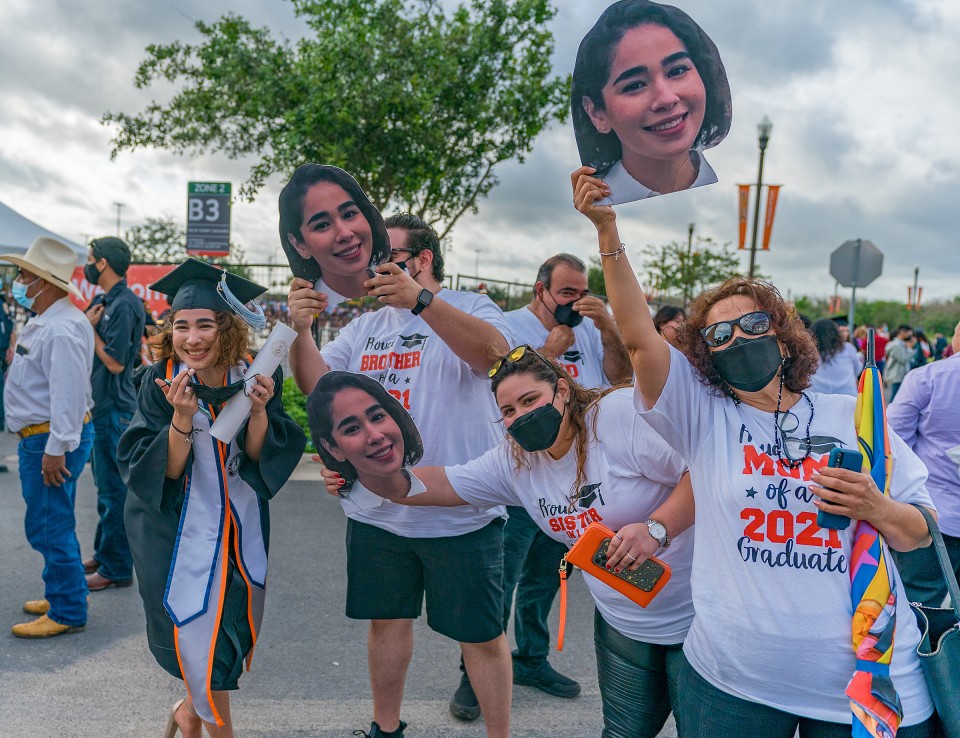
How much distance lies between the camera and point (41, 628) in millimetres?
4141

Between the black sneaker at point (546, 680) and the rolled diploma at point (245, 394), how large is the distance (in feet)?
6.56

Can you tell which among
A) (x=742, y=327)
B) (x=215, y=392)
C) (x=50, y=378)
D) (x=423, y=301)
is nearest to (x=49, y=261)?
(x=50, y=378)

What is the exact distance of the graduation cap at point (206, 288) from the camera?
8.80 ft

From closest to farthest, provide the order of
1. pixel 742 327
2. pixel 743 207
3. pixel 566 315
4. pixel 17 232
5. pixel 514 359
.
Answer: pixel 742 327 → pixel 514 359 → pixel 566 315 → pixel 17 232 → pixel 743 207

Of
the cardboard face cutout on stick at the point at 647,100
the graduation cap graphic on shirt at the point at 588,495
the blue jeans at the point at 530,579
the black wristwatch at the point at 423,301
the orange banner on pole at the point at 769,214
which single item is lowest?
the blue jeans at the point at 530,579

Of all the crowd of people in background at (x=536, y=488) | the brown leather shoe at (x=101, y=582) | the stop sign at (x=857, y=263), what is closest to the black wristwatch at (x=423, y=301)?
the crowd of people in background at (x=536, y=488)

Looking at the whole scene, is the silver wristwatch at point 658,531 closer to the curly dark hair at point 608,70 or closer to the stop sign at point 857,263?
the curly dark hair at point 608,70

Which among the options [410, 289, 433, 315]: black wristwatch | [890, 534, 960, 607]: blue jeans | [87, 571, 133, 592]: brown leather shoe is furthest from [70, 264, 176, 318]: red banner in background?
[890, 534, 960, 607]: blue jeans

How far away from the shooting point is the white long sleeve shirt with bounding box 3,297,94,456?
4121 millimetres

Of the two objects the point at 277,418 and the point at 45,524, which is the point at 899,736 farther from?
the point at 45,524

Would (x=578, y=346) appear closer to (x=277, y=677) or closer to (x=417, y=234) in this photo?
(x=417, y=234)

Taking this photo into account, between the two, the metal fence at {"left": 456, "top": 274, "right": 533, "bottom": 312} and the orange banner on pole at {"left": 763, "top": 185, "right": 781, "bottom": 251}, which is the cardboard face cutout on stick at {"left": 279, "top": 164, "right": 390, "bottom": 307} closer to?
the metal fence at {"left": 456, "top": 274, "right": 533, "bottom": 312}

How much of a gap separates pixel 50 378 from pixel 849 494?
3.87m

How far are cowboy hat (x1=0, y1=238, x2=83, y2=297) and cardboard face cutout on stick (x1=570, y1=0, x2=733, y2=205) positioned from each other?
3.39m
